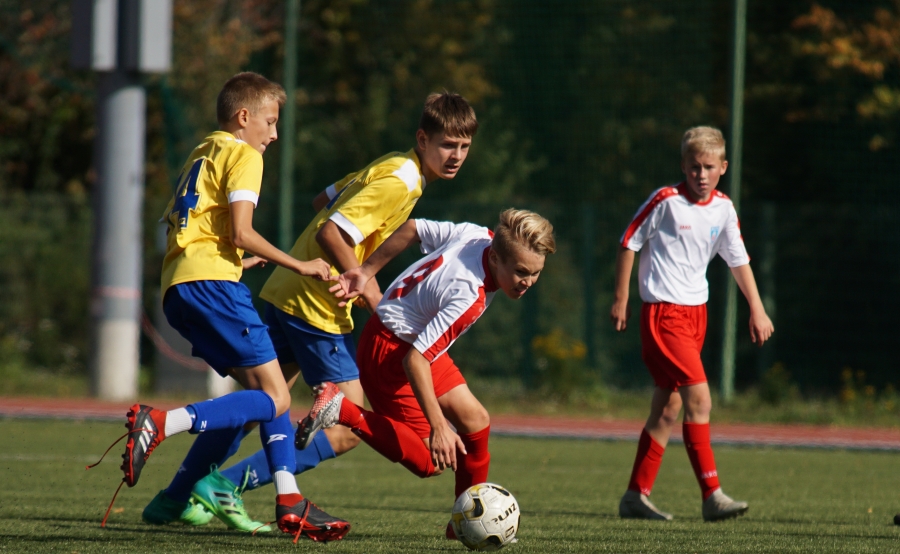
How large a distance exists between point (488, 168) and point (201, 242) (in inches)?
444

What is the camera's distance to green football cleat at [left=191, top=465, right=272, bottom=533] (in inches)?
190

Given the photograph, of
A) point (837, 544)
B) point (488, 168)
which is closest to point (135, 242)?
point (488, 168)

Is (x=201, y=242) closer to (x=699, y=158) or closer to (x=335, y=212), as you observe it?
(x=335, y=212)

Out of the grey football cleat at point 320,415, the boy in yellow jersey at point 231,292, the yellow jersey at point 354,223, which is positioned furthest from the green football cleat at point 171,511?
the yellow jersey at point 354,223

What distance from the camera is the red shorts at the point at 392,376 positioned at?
15.4 feet

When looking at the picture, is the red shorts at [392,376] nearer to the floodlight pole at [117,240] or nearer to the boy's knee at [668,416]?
the boy's knee at [668,416]

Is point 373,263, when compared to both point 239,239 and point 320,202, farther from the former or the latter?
point 320,202

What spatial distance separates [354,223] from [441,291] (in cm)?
63

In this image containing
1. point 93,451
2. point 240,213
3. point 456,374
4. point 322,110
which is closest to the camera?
point 240,213

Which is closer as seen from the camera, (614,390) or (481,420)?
(481,420)

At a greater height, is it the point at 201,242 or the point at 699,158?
the point at 699,158

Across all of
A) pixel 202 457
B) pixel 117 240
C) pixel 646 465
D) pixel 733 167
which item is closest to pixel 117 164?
pixel 117 240

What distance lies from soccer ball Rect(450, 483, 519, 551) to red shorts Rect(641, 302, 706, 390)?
1618 millimetres

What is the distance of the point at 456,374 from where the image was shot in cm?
474
